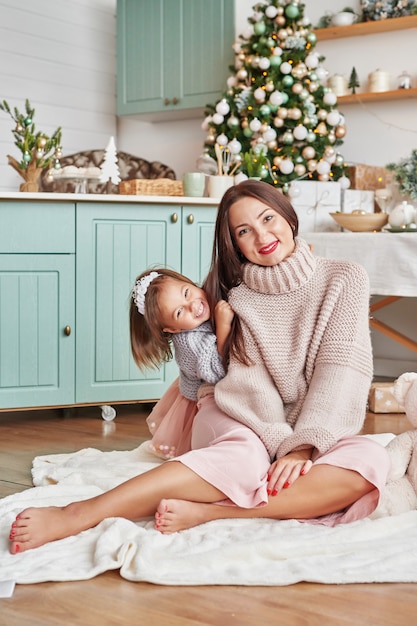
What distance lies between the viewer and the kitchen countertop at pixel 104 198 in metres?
3.21

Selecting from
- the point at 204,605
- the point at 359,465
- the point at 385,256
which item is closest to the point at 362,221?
the point at 385,256

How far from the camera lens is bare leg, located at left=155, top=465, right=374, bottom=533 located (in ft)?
6.15

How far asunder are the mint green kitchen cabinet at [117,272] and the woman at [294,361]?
4.00ft

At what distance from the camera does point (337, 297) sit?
209 cm

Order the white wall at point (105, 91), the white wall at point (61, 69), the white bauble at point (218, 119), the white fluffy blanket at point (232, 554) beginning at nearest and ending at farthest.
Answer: the white fluffy blanket at point (232, 554) < the white bauble at point (218, 119) < the white wall at point (105, 91) < the white wall at point (61, 69)

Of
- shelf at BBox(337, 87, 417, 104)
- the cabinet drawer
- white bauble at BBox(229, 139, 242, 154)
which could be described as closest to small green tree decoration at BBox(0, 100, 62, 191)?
the cabinet drawer

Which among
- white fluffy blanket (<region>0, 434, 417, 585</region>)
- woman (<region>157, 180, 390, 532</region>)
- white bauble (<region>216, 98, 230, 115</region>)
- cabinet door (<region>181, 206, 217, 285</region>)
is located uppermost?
white bauble (<region>216, 98, 230, 115</region>)

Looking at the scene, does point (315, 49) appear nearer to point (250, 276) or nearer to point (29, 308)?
point (29, 308)

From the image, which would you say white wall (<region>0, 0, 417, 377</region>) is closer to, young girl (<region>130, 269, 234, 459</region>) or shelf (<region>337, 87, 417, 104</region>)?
shelf (<region>337, 87, 417, 104</region>)

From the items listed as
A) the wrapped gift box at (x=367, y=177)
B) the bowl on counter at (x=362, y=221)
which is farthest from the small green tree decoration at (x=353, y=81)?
the bowl on counter at (x=362, y=221)

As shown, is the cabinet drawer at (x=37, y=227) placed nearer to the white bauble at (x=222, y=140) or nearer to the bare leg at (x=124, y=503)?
the white bauble at (x=222, y=140)

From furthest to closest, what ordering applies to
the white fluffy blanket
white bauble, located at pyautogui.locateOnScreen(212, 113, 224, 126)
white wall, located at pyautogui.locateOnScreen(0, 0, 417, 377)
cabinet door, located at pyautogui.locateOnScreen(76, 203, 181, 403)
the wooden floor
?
white wall, located at pyautogui.locateOnScreen(0, 0, 417, 377)
white bauble, located at pyautogui.locateOnScreen(212, 113, 224, 126)
cabinet door, located at pyautogui.locateOnScreen(76, 203, 181, 403)
the white fluffy blanket
the wooden floor

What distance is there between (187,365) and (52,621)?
0.91 metres

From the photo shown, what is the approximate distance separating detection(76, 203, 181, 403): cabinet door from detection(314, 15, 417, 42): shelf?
1.60 metres
